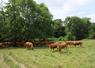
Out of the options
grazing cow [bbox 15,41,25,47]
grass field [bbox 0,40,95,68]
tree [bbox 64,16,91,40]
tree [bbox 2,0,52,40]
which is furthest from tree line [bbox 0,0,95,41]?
tree [bbox 64,16,91,40]

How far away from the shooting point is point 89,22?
78938 millimetres

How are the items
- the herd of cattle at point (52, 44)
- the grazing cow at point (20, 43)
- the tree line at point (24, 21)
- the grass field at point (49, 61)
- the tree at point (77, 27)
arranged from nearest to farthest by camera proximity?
the grass field at point (49, 61) → the herd of cattle at point (52, 44) → the grazing cow at point (20, 43) → the tree line at point (24, 21) → the tree at point (77, 27)

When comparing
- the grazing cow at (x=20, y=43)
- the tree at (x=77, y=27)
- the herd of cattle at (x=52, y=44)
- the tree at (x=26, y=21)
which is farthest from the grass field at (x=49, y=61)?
the tree at (x=77, y=27)

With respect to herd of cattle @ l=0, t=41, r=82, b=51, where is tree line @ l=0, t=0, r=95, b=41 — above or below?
above

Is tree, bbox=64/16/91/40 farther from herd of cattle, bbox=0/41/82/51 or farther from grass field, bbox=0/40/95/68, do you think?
grass field, bbox=0/40/95/68

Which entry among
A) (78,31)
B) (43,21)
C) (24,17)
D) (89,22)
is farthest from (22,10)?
(89,22)

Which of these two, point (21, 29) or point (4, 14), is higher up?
point (4, 14)

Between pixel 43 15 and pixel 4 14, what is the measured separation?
6651mm

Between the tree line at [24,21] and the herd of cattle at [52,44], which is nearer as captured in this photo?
the herd of cattle at [52,44]

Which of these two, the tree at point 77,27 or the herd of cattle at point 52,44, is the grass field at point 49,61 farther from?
the tree at point 77,27

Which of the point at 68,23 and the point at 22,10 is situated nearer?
the point at 22,10

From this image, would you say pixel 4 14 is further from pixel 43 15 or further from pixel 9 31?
pixel 43 15

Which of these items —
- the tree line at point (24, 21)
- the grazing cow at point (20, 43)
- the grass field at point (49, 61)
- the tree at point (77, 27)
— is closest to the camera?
the grass field at point (49, 61)

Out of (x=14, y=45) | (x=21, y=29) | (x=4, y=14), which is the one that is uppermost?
(x=4, y=14)
